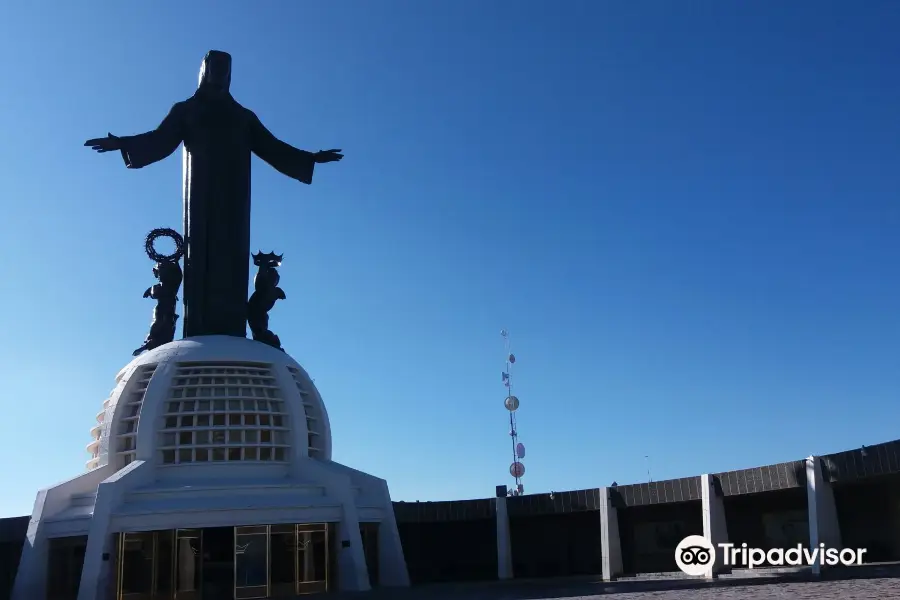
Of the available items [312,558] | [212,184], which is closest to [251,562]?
[312,558]

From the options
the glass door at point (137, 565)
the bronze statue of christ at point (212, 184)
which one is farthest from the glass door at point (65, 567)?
the bronze statue of christ at point (212, 184)

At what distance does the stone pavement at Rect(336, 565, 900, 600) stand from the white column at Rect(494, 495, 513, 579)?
9810 millimetres

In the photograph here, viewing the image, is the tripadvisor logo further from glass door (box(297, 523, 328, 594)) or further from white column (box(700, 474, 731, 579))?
glass door (box(297, 523, 328, 594))

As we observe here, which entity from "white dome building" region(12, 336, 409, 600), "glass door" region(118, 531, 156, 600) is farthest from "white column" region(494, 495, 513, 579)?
"glass door" region(118, 531, 156, 600)

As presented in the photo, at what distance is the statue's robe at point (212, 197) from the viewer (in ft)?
127

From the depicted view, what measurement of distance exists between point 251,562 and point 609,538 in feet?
47.0

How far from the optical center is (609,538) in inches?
1409

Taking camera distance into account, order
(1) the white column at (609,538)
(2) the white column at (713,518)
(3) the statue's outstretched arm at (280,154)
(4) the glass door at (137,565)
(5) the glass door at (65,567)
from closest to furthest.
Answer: (4) the glass door at (137,565)
(5) the glass door at (65,567)
(2) the white column at (713,518)
(1) the white column at (609,538)
(3) the statue's outstretched arm at (280,154)

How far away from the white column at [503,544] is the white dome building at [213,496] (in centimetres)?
727

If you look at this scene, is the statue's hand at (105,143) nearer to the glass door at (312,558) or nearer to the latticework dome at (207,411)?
the latticework dome at (207,411)

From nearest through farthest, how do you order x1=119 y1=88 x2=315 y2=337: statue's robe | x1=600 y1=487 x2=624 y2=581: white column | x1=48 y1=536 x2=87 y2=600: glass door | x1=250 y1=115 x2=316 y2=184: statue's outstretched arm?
x1=48 y1=536 x2=87 y2=600: glass door → x1=600 y1=487 x2=624 y2=581: white column → x1=119 y1=88 x2=315 y2=337: statue's robe → x1=250 y1=115 x2=316 y2=184: statue's outstretched arm

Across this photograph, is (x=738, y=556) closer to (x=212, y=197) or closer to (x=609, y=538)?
(x=609, y=538)

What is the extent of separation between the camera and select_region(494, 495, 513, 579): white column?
130 feet

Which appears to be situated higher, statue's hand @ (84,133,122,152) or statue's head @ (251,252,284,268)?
statue's hand @ (84,133,122,152)
